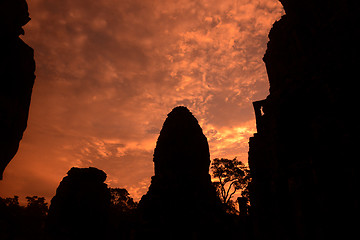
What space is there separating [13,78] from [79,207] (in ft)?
75.0

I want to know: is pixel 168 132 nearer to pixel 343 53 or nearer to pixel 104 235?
pixel 104 235

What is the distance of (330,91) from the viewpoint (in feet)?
53.0

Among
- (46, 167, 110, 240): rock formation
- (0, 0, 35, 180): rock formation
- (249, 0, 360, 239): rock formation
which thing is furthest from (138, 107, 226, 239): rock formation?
(0, 0, 35, 180): rock formation

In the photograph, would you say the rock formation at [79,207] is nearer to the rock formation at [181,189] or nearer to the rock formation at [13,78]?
the rock formation at [181,189]

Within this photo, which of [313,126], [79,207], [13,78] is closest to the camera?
Answer: [13,78]

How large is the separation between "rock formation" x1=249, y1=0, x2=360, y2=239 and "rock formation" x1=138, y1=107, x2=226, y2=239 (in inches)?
200

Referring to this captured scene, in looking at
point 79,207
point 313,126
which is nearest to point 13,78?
point 313,126

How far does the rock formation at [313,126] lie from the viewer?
12.7 m

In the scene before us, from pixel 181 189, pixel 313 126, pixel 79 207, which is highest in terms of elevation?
pixel 313 126

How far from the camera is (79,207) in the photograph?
27.6 m

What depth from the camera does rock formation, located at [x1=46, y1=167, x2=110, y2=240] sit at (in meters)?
26.2

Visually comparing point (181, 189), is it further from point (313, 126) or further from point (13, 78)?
point (13, 78)

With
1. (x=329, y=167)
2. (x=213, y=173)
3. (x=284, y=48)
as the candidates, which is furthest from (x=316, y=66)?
(x=213, y=173)

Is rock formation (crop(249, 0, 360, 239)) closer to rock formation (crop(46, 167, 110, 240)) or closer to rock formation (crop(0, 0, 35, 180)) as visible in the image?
rock formation (crop(0, 0, 35, 180))
